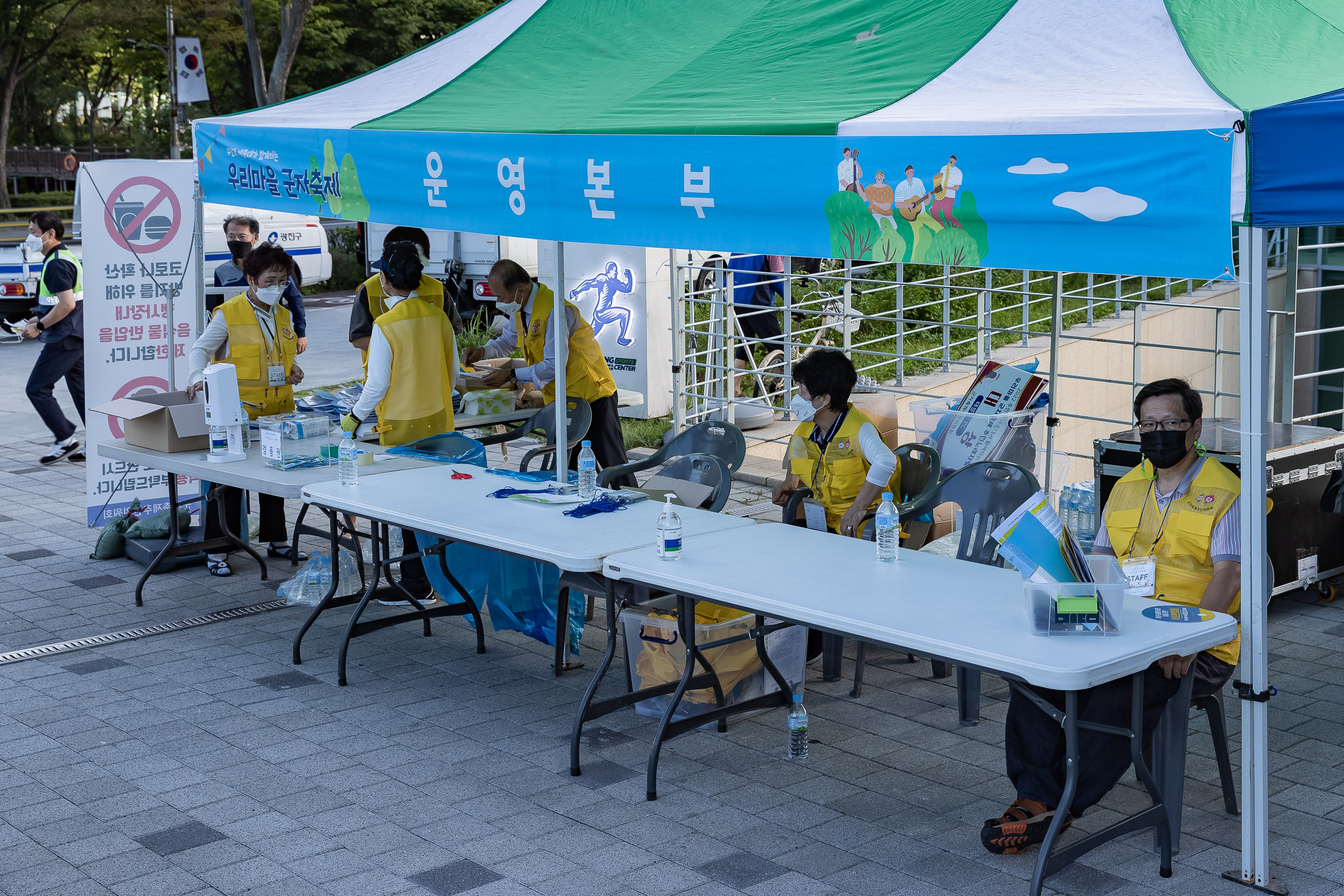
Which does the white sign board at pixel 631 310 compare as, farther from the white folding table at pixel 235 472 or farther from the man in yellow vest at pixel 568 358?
the white folding table at pixel 235 472

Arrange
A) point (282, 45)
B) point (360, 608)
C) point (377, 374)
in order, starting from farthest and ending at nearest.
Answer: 1. point (282, 45)
2. point (377, 374)
3. point (360, 608)

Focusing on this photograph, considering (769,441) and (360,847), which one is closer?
(360,847)

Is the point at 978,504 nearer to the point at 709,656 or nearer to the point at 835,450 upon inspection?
the point at 835,450

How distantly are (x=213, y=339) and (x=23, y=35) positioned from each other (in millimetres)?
28054

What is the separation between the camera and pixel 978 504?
5.54 metres

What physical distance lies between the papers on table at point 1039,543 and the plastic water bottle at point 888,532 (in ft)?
2.24

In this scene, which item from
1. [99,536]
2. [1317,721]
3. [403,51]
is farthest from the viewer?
[403,51]

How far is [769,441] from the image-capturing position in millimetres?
9969

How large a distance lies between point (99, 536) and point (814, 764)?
16.7 ft

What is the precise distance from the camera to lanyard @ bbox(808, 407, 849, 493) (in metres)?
5.69

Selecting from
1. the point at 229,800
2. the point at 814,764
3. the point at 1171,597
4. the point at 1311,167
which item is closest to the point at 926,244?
the point at 1311,167

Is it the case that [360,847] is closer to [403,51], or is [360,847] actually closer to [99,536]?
[99,536]

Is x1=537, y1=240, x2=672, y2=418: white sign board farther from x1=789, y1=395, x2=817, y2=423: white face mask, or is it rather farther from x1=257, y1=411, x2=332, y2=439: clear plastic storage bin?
x1=789, y1=395, x2=817, y2=423: white face mask

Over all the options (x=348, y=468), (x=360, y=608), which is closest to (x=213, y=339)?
(x=348, y=468)
